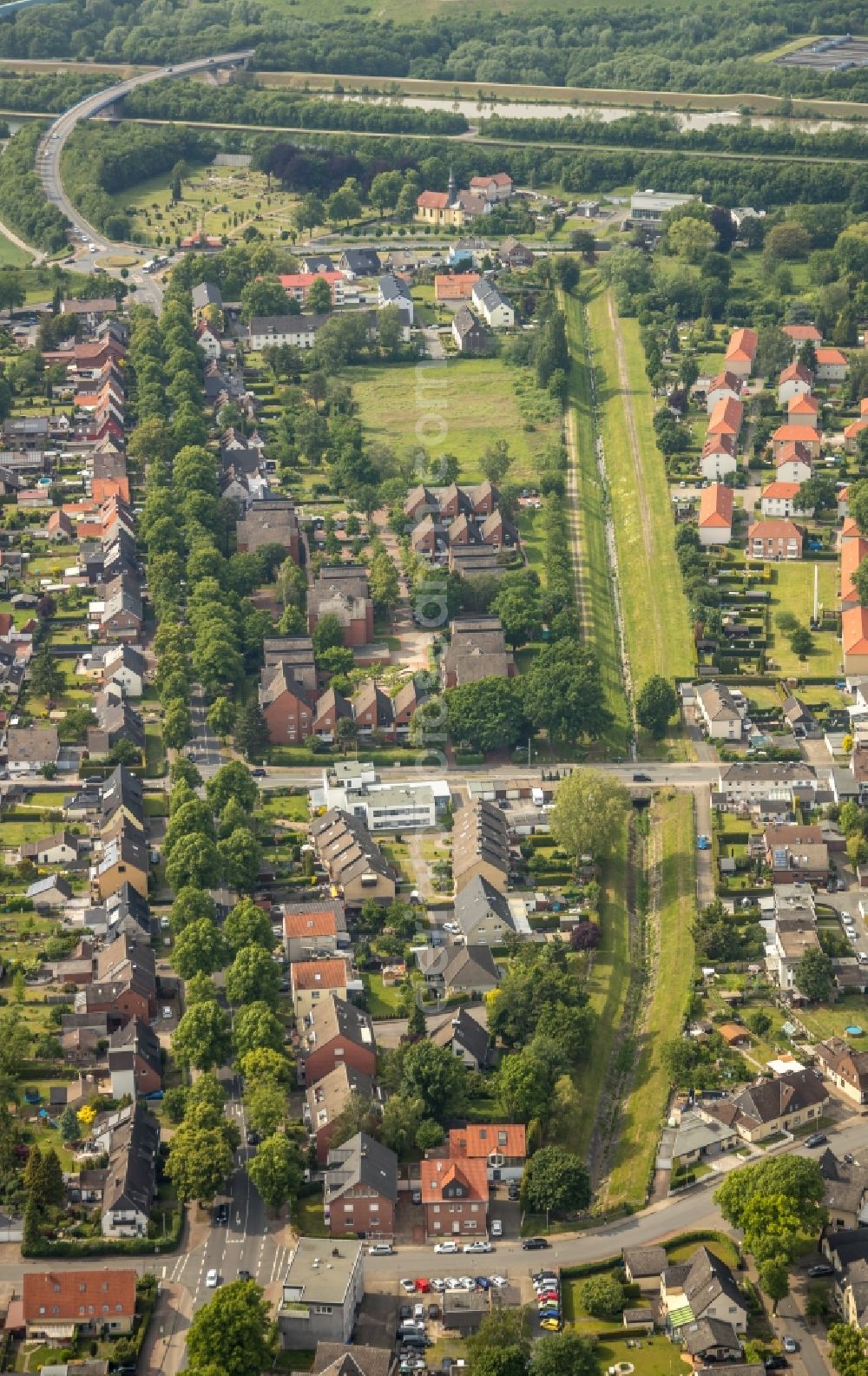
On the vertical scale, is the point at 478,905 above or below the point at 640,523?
below

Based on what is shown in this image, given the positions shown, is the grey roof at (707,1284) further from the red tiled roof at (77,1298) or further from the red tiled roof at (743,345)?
the red tiled roof at (743,345)

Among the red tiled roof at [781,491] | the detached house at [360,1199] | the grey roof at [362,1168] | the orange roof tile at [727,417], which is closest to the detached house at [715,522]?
the red tiled roof at [781,491]

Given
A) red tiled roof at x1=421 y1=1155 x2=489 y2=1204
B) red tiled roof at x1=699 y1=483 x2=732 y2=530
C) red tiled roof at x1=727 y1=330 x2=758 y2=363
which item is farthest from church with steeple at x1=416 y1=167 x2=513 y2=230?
red tiled roof at x1=421 y1=1155 x2=489 y2=1204

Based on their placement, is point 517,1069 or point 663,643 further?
point 663,643

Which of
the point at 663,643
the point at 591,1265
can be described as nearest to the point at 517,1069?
the point at 591,1265

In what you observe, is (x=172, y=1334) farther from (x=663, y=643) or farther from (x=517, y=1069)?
(x=663, y=643)

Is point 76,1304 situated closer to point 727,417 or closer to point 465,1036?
point 465,1036

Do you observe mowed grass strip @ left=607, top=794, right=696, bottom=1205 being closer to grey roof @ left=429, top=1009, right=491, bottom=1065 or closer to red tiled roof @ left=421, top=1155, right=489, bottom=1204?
red tiled roof @ left=421, top=1155, right=489, bottom=1204

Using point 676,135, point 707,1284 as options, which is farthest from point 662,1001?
point 676,135
